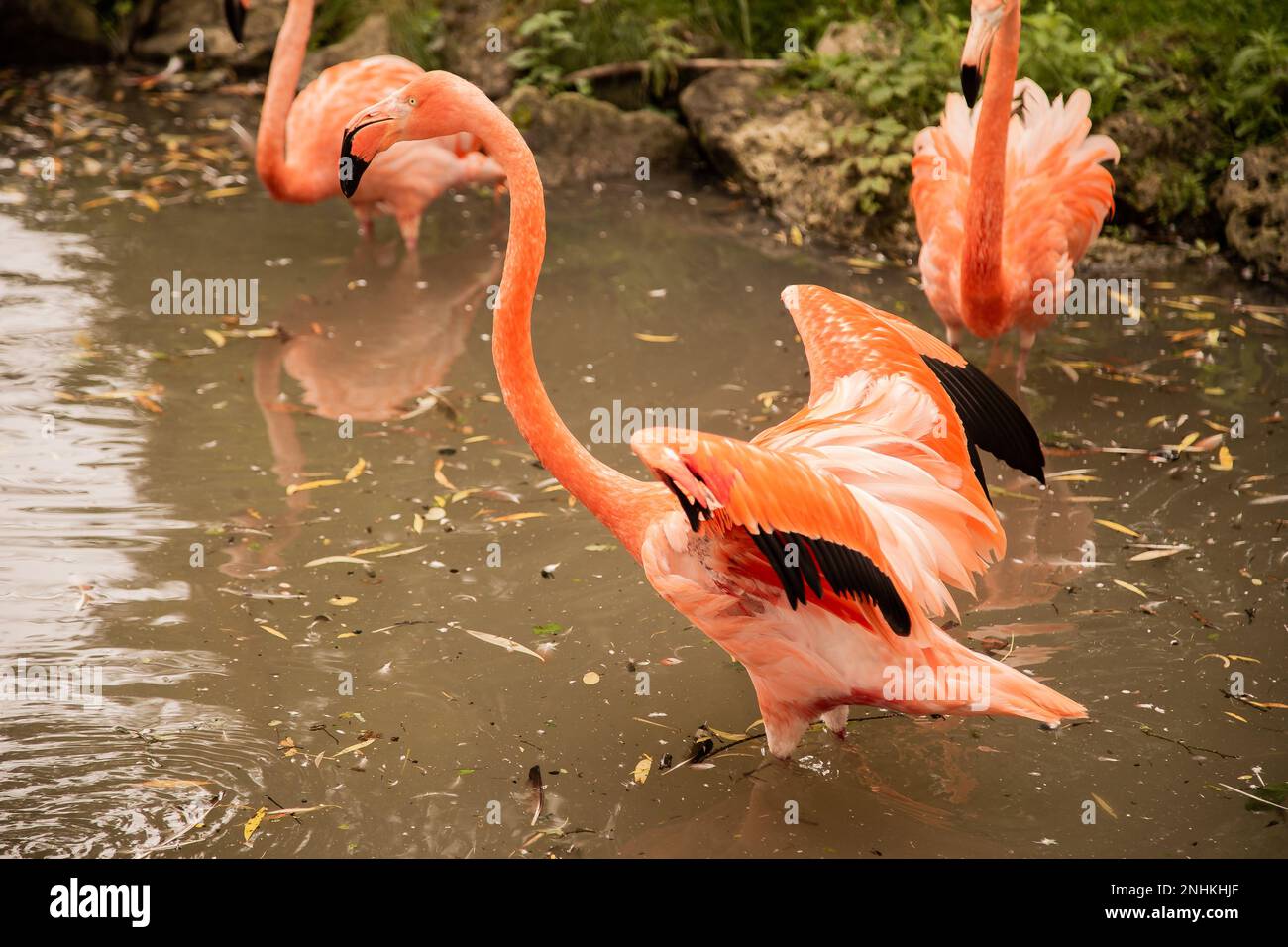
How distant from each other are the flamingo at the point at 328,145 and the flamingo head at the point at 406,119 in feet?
10.5

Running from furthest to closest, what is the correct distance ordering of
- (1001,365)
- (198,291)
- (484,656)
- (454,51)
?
(454,51) < (198,291) < (1001,365) < (484,656)

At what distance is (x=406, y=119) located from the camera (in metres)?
3.09

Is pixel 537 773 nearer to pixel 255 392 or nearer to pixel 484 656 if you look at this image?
pixel 484 656

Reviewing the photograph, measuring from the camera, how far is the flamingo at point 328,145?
629 cm

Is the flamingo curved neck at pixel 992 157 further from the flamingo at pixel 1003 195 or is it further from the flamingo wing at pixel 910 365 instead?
the flamingo wing at pixel 910 365

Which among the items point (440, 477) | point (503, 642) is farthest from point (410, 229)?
point (503, 642)

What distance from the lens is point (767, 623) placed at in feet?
10.1

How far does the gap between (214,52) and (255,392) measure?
471 centimetres

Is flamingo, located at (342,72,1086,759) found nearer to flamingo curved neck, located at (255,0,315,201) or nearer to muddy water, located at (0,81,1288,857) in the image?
muddy water, located at (0,81,1288,857)

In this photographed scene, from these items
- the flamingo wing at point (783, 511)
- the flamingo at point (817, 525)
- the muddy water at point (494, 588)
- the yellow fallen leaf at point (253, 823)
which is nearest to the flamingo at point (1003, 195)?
the muddy water at point (494, 588)

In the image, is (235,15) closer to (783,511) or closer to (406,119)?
(406,119)

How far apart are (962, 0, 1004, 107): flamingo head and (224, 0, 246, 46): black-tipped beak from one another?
4025 mm

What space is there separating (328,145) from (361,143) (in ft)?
11.6

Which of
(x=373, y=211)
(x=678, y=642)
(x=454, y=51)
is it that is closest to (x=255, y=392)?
(x=373, y=211)
